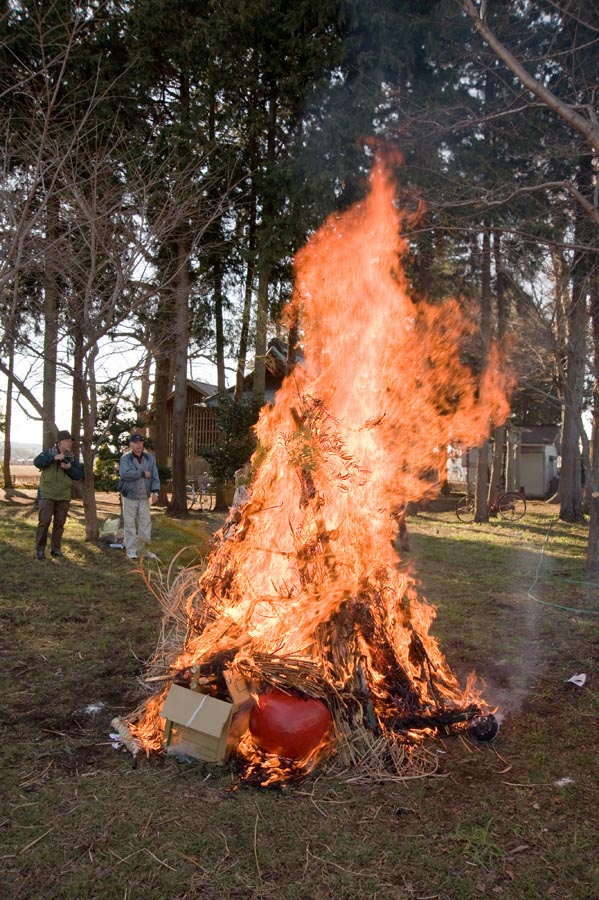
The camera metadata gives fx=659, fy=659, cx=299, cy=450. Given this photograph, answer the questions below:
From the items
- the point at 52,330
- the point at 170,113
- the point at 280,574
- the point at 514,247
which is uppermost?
the point at 170,113

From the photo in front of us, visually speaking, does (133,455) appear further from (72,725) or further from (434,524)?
(434,524)

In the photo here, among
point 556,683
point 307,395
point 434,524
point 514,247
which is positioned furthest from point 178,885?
point 434,524

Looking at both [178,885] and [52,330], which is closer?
[178,885]

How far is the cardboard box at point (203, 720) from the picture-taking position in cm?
373

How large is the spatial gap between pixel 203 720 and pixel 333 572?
1283 millimetres

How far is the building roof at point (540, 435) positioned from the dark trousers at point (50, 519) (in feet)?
105

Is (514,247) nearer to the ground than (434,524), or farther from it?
farther from it

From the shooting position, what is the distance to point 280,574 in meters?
4.70

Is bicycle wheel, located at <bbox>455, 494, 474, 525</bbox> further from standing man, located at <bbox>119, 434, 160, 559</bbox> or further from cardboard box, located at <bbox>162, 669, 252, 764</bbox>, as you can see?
cardboard box, located at <bbox>162, 669, 252, 764</bbox>

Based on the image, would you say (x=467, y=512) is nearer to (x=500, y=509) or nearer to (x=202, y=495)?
(x=500, y=509)

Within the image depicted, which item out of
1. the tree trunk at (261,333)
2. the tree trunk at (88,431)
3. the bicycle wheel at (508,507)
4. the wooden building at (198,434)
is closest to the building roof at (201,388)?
the wooden building at (198,434)

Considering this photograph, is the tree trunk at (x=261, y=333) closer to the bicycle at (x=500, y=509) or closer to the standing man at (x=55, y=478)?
the standing man at (x=55, y=478)

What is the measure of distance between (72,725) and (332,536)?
215 centimetres

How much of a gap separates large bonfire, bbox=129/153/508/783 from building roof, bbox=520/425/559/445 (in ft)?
113
